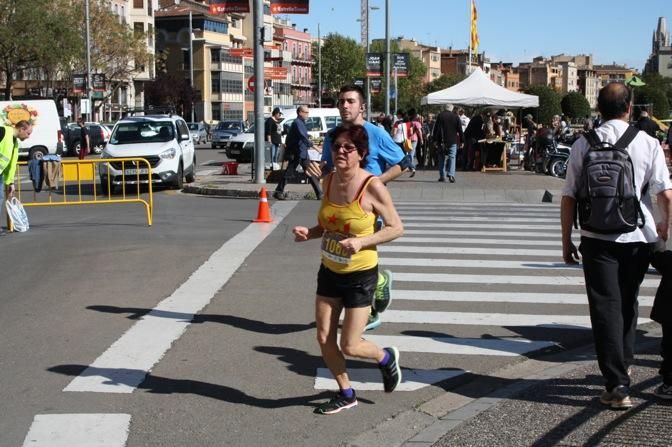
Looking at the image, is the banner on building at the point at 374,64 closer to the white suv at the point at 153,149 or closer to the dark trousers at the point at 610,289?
the white suv at the point at 153,149

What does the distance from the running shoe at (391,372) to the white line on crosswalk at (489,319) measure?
2.44 m

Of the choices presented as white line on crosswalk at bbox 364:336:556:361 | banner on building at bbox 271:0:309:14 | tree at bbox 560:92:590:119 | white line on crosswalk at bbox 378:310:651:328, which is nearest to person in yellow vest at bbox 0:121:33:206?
white line on crosswalk at bbox 378:310:651:328

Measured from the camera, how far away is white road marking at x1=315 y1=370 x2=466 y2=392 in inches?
254

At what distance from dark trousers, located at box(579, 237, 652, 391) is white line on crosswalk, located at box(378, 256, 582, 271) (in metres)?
5.56

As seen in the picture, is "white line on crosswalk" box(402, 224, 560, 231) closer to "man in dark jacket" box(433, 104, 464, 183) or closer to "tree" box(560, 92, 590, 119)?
"man in dark jacket" box(433, 104, 464, 183)

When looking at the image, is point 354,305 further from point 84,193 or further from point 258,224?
point 84,193

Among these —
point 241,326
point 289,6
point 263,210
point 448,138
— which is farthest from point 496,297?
point 289,6

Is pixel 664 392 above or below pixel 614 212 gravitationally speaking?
below

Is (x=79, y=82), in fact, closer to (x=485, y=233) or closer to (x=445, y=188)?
(x=445, y=188)

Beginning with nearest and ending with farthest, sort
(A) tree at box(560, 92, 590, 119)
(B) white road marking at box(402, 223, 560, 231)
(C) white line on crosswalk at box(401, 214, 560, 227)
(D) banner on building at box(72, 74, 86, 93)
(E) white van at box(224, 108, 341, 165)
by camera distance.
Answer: (B) white road marking at box(402, 223, 560, 231) → (C) white line on crosswalk at box(401, 214, 560, 227) → (E) white van at box(224, 108, 341, 165) → (D) banner on building at box(72, 74, 86, 93) → (A) tree at box(560, 92, 590, 119)

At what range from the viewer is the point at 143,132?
24156 millimetres

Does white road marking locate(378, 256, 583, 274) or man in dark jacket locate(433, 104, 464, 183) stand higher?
man in dark jacket locate(433, 104, 464, 183)

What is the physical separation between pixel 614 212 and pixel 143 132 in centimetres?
1973

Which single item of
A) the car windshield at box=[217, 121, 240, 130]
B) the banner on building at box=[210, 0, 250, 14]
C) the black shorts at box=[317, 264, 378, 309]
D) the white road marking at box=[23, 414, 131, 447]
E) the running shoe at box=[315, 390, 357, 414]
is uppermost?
the banner on building at box=[210, 0, 250, 14]
